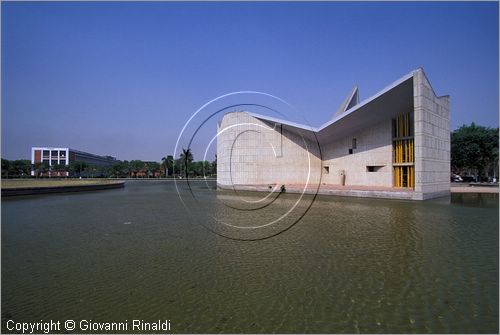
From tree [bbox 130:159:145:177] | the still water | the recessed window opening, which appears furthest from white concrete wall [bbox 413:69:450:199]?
tree [bbox 130:159:145:177]

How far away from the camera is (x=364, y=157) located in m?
28.2

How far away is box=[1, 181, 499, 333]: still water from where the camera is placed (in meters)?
3.96

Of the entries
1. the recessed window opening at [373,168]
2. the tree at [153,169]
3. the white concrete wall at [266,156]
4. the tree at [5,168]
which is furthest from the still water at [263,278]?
the tree at [153,169]

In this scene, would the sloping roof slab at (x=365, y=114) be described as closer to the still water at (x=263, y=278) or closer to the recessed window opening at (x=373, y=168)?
the recessed window opening at (x=373, y=168)

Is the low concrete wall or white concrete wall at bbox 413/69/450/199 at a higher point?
white concrete wall at bbox 413/69/450/199

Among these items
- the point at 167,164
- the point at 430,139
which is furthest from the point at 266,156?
the point at 167,164

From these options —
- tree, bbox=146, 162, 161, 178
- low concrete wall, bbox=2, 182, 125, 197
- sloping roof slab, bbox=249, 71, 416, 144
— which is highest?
sloping roof slab, bbox=249, 71, 416, 144

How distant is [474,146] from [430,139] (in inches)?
795

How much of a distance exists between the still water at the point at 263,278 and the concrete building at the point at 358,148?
12539mm

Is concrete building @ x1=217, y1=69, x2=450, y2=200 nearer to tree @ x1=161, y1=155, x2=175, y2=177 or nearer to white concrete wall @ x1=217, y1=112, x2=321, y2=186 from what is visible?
white concrete wall @ x1=217, y1=112, x2=321, y2=186

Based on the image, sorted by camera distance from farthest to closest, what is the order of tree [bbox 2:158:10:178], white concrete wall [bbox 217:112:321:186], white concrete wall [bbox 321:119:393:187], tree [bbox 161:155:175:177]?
tree [bbox 161:155:175:177] → tree [bbox 2:158:10:178] → white concrete wall [bbox 217:112:321:186] → white concrete wall [bbox 321:119:393:187]

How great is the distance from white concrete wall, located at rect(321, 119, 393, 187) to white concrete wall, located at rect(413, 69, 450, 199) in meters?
3.81

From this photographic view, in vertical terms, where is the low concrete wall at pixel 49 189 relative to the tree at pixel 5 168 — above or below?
Result: below

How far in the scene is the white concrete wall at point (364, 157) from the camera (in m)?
26.4
